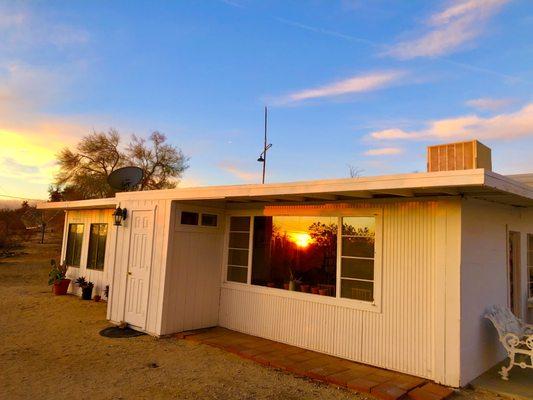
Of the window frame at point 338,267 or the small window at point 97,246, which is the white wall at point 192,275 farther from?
the small window at point 97,246

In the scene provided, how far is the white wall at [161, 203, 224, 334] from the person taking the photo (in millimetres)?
6352

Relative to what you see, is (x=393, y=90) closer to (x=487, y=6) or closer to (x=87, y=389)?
(x=487, y=6)

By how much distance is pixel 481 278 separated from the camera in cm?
475

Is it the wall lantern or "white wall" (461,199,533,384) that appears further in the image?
the wall lantern

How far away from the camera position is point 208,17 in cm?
859

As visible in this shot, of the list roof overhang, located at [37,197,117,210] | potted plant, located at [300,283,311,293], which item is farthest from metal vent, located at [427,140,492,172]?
roof overhang, located at [37,197,117,210]

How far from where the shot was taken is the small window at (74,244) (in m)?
11.1

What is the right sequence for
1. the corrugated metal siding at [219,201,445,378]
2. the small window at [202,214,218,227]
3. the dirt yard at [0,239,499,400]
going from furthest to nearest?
the small window at [202,214,218,227]
the corrugated metal siding at [219,201,445,378]
the dirt yard at [0,239,499,400]

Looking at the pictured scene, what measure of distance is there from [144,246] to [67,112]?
672cm

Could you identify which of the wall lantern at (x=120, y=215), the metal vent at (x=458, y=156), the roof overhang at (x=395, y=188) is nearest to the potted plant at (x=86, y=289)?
the wall lantern at (x=120, y=215)

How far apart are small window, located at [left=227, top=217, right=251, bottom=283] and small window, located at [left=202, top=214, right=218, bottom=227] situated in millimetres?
306

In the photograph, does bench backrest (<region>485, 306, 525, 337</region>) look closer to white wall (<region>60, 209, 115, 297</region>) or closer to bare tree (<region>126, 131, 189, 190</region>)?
white wall (<region>60, 209, 115, 297</region>)

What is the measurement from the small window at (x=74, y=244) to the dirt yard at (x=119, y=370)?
3.71 meters

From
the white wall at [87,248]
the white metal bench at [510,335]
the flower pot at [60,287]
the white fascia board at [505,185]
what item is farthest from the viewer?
the flower pot at [60,287]
